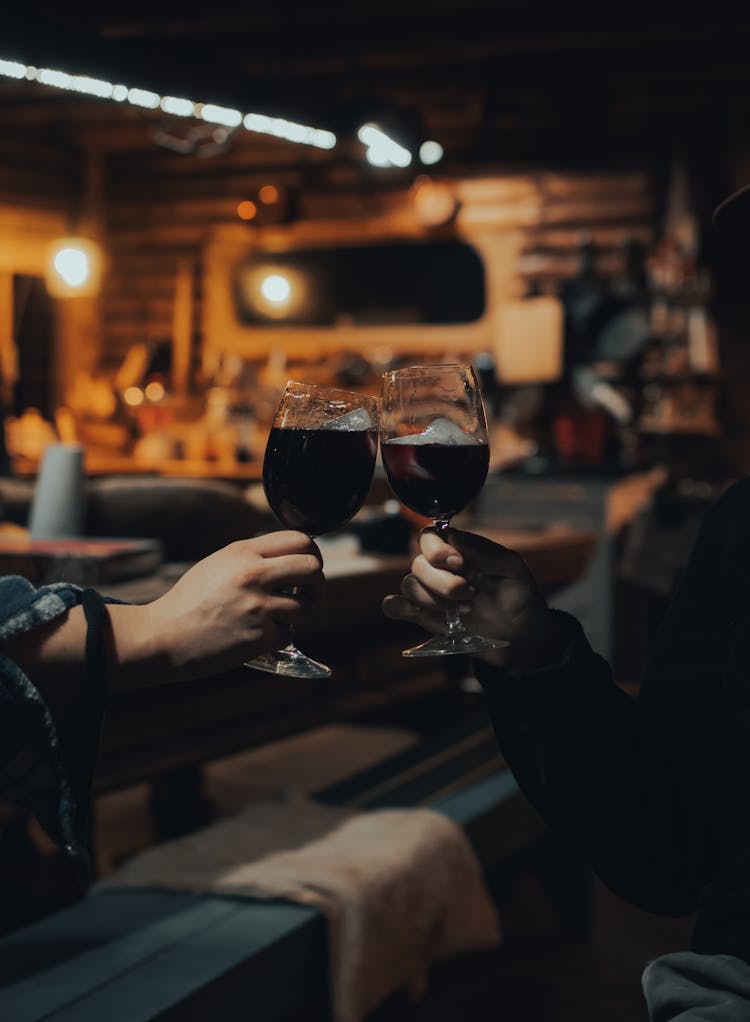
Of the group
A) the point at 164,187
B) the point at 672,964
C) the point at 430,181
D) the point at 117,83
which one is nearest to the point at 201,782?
the point at 117,83

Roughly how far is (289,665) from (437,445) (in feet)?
0.80

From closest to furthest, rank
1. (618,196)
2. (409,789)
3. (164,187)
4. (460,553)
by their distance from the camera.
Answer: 1. (460,553)
2. (409,789)
3. (618,196)
4. (164,187)

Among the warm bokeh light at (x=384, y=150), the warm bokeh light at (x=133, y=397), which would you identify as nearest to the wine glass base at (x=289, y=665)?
the warm bokeh light at (x=384, y=150)

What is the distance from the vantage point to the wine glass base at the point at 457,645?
3.60ft

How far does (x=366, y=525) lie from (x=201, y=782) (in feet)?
3.34

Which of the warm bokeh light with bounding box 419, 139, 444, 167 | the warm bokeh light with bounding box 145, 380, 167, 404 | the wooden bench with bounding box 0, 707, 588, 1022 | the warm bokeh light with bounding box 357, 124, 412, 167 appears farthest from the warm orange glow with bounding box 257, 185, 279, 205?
the wooden bench with bounding box 0, 707, 588, 1022

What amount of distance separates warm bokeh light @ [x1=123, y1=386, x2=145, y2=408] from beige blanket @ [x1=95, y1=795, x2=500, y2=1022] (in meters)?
6.06

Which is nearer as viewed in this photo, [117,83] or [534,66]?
[117,83]

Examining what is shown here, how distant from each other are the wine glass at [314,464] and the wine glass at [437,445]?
4cm

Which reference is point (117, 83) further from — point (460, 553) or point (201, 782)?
point (460, 553)

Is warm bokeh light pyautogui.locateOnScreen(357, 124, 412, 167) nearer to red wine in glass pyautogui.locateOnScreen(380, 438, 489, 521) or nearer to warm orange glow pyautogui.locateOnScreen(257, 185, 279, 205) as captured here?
warm orange glow pyautogui.locateOnScreen(257, 185, 279, 205)

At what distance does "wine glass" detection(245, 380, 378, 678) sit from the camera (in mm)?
1104

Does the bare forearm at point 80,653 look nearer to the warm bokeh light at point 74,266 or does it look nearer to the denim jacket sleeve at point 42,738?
the denim jacket sleeve at point 42,738

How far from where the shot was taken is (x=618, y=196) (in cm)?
748
